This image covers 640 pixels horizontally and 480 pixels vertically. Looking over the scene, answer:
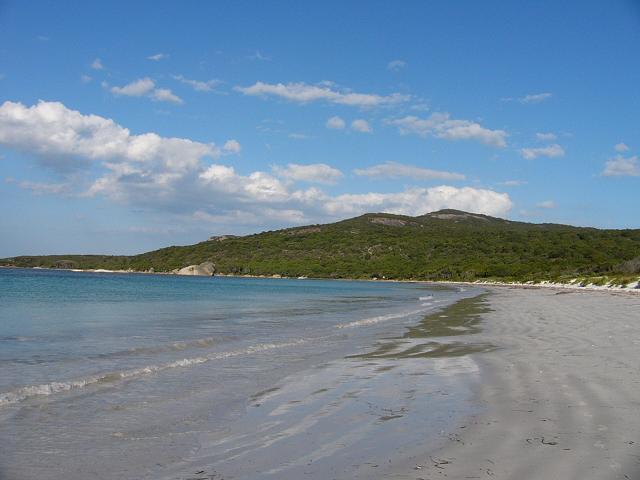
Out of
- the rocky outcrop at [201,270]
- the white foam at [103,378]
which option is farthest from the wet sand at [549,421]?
the rocky outcrop at [201,270]

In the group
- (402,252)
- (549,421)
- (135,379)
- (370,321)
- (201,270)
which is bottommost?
(370,321)

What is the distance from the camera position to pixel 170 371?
1009 centimetres

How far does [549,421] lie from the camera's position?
5852mm

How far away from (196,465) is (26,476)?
4.69 feet

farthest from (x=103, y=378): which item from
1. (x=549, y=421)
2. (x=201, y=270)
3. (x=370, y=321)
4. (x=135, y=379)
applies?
(x=201, y=270)

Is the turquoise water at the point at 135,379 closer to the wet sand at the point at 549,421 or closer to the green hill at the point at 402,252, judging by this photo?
the wet sand at the point at 549,421

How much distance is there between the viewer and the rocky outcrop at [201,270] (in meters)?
140

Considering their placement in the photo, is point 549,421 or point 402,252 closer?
point 549,421

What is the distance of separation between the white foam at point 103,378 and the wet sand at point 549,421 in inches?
215

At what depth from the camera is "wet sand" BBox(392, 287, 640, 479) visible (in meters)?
4.46

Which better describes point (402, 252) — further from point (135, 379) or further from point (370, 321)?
point (135, 379)

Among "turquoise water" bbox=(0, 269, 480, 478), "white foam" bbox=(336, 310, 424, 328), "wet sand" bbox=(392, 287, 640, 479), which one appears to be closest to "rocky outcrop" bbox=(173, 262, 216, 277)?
"white foam" bbox=(336, 310, 424, 328)

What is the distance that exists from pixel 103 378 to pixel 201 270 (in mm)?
133767

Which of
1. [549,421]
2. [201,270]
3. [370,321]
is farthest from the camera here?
[201,270]
